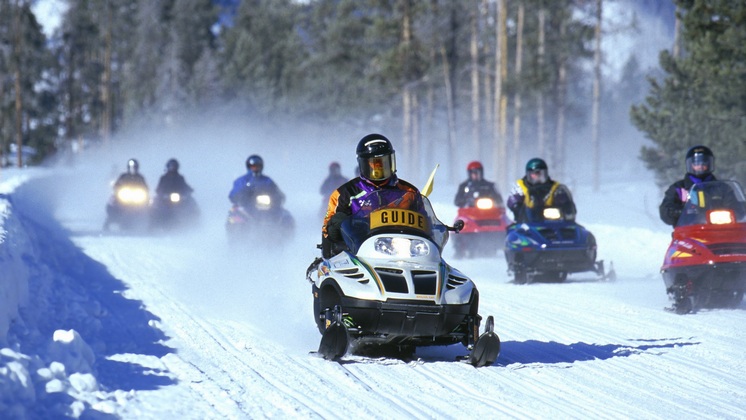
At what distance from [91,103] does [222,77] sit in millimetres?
14498

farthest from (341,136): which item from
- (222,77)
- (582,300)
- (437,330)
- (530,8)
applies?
(437,330)

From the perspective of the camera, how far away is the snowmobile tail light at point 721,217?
1256 cm

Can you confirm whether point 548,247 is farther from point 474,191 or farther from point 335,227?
point 335,227

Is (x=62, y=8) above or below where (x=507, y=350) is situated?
above

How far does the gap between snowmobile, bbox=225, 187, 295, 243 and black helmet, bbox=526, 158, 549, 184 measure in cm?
570

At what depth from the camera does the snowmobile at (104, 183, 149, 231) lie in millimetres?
26500

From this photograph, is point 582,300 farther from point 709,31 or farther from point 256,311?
point 709,31

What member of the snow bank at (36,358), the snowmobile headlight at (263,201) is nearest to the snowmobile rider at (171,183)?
the snowmobile headlight at (263,201)

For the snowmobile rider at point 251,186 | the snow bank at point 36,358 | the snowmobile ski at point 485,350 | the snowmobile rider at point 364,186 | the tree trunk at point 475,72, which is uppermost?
the tree trunk at point 475,72

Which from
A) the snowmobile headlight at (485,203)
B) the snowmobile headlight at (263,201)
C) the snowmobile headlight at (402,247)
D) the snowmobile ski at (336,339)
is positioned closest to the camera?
the snowmobile ski at (336,339)

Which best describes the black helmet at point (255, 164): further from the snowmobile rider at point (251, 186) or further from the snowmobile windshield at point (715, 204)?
the snowmobile windshield at point (715, 204)

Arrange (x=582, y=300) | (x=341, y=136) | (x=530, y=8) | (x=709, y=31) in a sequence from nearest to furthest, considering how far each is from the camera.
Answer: (x=582, y=300)
(x=709, y=31)
(x=530, y=8)
(x=341, y=136)

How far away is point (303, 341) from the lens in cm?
990

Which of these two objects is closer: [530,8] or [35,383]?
[35,383]
